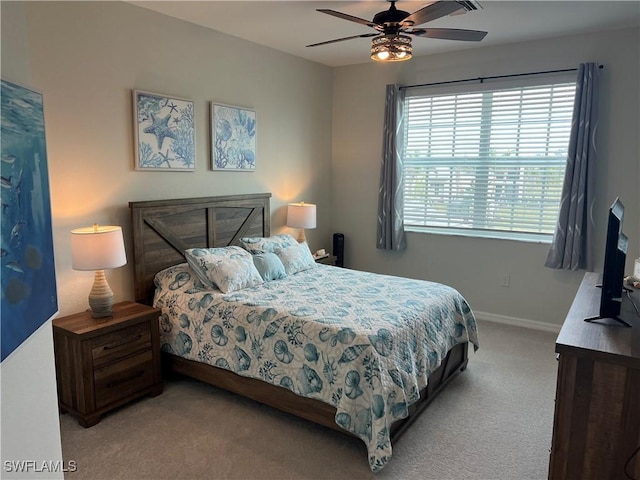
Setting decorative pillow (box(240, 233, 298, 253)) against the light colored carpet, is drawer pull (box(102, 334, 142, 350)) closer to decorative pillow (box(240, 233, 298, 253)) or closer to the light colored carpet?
the light colored carpet

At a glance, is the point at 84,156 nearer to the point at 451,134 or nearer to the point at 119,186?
the point at 119,186

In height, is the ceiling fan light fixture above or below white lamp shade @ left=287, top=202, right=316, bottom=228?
above

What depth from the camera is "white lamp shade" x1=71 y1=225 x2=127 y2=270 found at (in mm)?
2715

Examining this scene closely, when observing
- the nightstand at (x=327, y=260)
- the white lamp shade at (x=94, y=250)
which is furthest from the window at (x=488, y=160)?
the white lamp shade at (x=94, y=250)

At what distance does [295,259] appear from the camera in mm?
3945

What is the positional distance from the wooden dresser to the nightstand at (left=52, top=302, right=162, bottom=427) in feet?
7.95

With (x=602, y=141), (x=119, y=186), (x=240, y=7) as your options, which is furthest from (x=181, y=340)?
(x=602, y=141)

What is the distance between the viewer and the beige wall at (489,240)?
386 cm

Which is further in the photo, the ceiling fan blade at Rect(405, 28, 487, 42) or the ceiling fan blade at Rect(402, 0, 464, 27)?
the ceiling fan blade at Rect(405, 28, 487, 42)

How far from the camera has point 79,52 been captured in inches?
116

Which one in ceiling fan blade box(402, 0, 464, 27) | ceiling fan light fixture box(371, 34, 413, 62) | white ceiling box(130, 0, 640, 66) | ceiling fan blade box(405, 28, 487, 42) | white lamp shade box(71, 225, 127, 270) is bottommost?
white lamp shade box(71, 225, 127, 270)

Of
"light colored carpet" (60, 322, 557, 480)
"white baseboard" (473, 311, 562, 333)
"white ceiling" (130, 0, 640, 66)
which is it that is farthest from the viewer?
"white baseboard" (473, 311, 562, 333)

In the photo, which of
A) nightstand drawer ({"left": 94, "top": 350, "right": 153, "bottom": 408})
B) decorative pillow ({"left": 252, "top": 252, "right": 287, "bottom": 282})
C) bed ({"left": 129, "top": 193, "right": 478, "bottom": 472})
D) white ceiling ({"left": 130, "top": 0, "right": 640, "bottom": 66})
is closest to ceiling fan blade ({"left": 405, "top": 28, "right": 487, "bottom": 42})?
white ceiling ({"left": 130, "top": 0, "right": 640, "bottom": 66})

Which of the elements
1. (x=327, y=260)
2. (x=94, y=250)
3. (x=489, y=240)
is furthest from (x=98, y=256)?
(x=489, y=240)
